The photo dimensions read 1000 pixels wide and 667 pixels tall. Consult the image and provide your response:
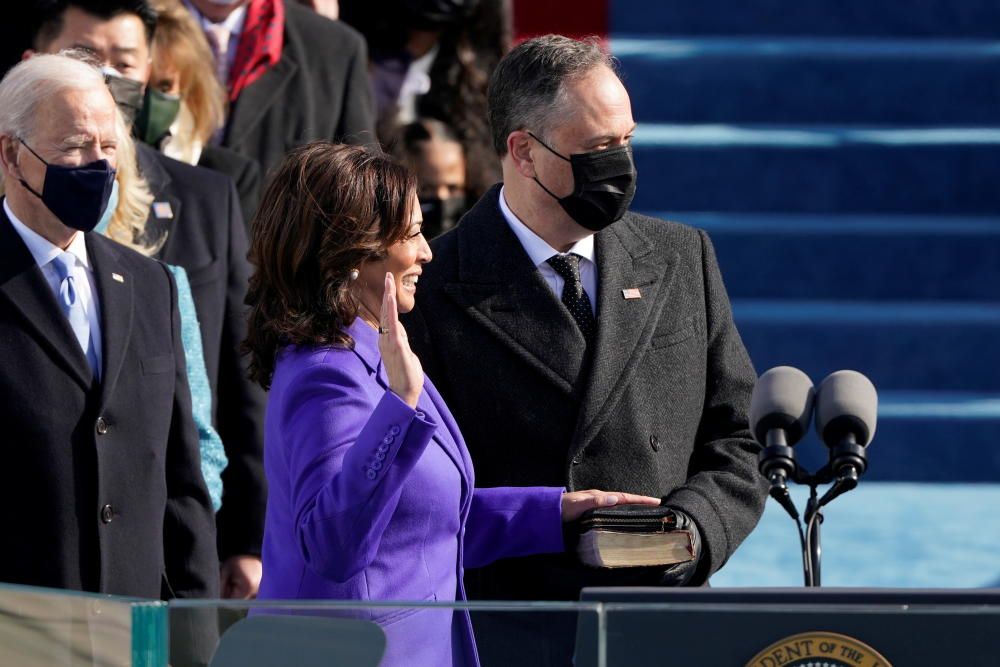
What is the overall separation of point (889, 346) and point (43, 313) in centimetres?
379

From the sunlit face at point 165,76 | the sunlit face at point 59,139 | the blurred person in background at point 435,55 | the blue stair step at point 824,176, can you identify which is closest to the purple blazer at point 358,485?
the sunlit face at point 59,139

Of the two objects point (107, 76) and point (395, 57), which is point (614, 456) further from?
point (395, 57)

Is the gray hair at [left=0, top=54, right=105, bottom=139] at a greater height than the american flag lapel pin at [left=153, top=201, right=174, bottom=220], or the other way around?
the gray hair at [left=0, top=54, right=105, bottom=139]

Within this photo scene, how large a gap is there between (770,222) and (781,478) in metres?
4.40

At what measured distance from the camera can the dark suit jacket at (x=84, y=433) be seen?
290 cm

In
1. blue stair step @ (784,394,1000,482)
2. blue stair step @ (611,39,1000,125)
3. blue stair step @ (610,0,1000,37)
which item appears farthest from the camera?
blue stair step @ (610,0,1000,37)

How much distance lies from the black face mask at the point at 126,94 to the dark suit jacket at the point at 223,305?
92mm

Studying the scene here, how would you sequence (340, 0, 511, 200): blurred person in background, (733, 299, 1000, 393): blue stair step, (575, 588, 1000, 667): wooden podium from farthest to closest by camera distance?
(733, 299, 1000, 393): blue stair step → (340, 0, 511, 200): blurred person in background → (575, 588, 1000, 667): wooden podium

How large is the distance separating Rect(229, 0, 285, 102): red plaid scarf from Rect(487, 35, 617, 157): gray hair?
1.60m

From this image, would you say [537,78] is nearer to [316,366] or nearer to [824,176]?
[316,366]

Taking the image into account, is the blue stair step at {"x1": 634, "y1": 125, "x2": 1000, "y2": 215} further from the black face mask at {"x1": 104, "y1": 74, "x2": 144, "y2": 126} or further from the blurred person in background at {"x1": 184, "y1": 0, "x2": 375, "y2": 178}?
the black face mask at {"x1": 104, "y1": 74, "x2": 144, "y2": 126}

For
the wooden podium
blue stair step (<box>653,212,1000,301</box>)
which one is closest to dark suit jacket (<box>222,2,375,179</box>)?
blue stair step (<box>653,212,1000,301</box>)

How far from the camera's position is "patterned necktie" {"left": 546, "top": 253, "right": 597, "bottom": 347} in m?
2.99

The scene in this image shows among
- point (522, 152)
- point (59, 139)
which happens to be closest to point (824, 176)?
point (522, 152)
